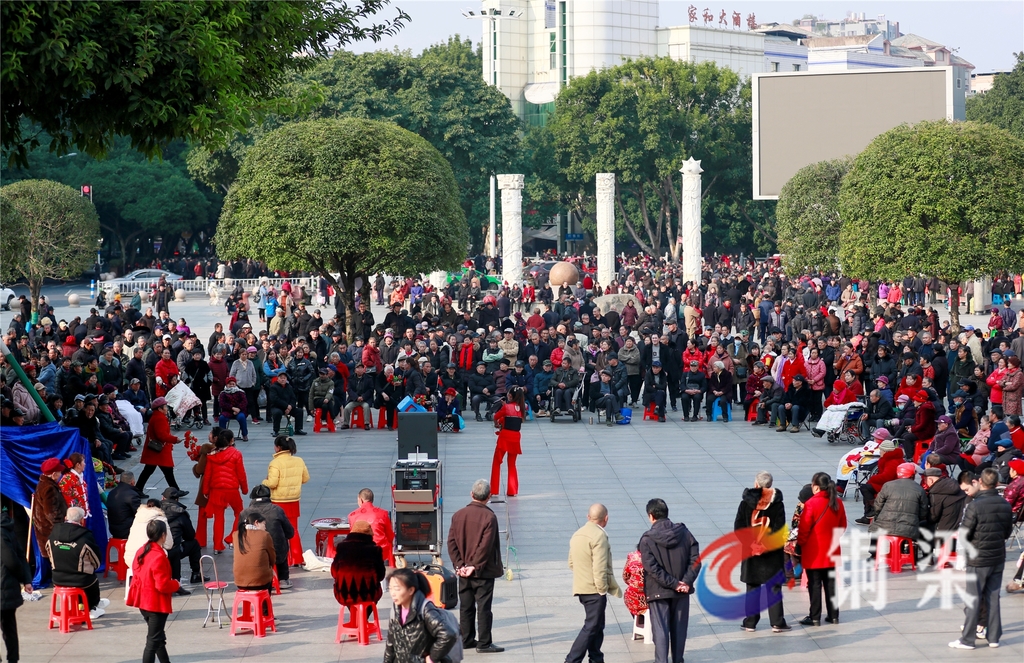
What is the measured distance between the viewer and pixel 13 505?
1284 centimetres

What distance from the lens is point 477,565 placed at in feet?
35.9

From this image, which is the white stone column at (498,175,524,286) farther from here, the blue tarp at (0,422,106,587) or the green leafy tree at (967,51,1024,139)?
the blue tarp at (0,422,106,587)

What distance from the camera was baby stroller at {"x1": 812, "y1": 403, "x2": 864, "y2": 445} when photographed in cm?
2053

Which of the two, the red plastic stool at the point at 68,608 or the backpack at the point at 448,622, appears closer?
the backpack at the point at 448,622

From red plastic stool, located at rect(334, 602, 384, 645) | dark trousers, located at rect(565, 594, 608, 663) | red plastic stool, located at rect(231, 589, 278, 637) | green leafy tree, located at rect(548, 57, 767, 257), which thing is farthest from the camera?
green leafy tree, located at rect(548, 57, 767, 257)

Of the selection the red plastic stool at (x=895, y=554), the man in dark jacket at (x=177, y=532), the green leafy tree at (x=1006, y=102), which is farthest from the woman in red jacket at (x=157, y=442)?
the green leafy tree at (x=1006, y=102)

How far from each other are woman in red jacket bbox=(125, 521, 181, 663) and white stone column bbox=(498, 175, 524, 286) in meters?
38.8

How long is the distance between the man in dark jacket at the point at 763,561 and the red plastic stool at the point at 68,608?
5644 millimetres

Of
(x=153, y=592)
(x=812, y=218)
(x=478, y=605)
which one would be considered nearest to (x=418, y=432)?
(x=478, y=605)

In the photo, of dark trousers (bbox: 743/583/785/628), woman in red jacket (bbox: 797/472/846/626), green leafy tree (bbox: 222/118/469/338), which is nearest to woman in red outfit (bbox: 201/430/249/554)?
dark trousers (bbox: 743/583/785/628)

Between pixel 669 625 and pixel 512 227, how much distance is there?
3908 centimetres

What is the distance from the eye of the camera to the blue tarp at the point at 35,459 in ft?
41.7

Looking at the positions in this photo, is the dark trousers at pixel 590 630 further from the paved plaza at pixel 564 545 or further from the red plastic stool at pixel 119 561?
the red plastic stool at pixel 119 561

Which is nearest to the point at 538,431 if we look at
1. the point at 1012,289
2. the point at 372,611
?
the point at 372,611
